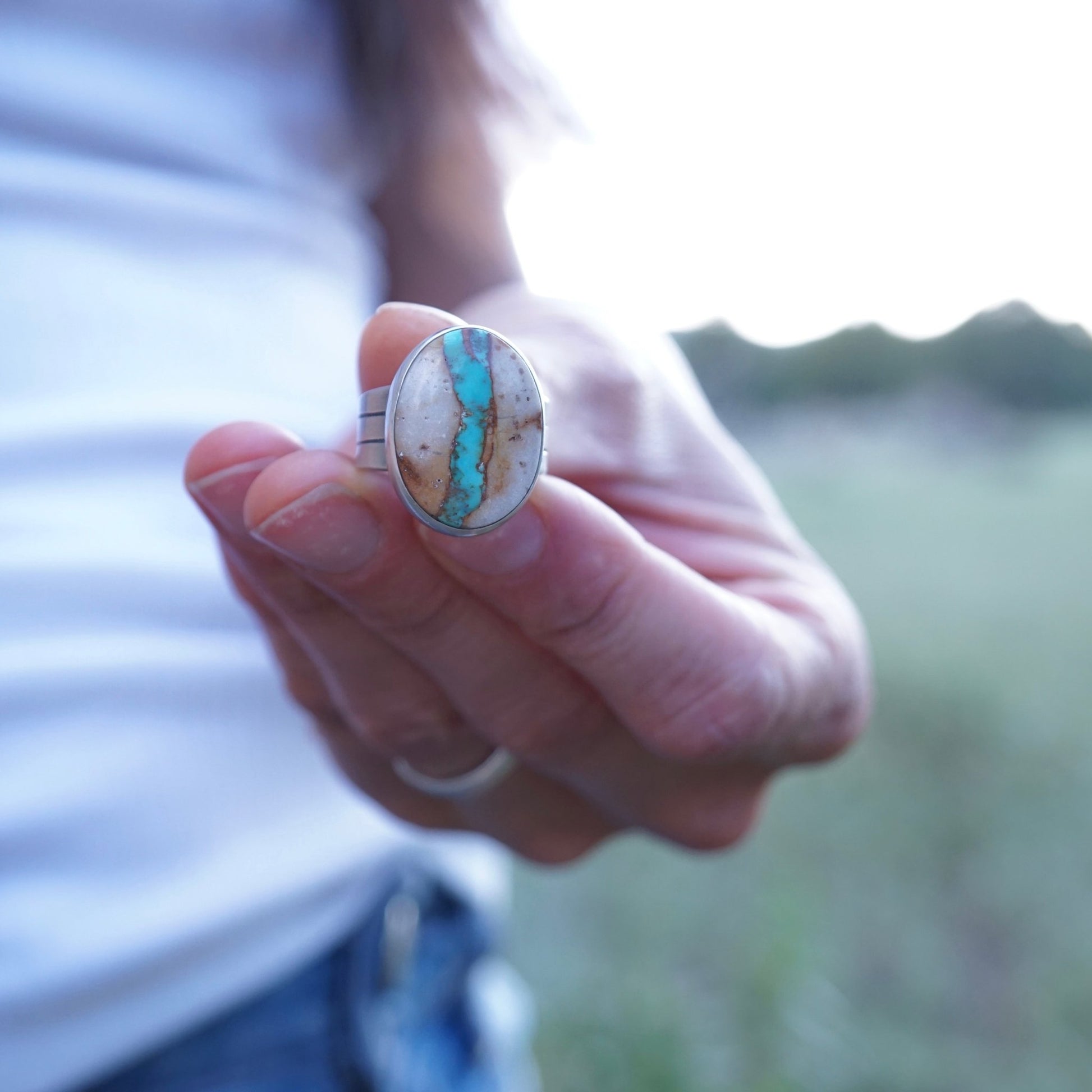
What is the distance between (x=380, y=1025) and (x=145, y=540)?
0.65m

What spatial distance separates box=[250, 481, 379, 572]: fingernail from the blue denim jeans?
64 cm

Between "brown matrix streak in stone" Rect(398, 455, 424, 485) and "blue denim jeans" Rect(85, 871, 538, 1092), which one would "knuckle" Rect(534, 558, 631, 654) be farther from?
"blue denim jeans" Rect(85, 871, 538, 1092)

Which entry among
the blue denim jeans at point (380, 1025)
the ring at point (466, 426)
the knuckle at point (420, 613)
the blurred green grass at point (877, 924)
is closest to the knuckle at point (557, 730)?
the knuckle at point (420, 613)

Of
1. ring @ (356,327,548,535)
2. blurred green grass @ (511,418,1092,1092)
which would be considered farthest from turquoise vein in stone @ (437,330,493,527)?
blurred green grass @ (511,418,1092,1092)

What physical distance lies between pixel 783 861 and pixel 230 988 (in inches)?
92.7

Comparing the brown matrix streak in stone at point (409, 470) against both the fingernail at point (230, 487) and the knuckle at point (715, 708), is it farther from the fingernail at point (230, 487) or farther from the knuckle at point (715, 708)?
the knuckle at point (715, 708)

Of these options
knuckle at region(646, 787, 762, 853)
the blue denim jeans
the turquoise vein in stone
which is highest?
the turquoise vein in stone

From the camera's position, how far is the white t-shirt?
0.92m

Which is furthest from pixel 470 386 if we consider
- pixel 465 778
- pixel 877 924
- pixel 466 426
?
pixel 877 924

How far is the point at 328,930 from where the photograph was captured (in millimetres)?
1139

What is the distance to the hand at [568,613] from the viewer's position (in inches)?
30.1

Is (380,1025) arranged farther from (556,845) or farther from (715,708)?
(715,708)

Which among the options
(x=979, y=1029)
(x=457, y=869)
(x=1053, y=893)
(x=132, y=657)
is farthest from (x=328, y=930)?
(x=1053, y=893)

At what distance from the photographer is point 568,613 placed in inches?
31.5
